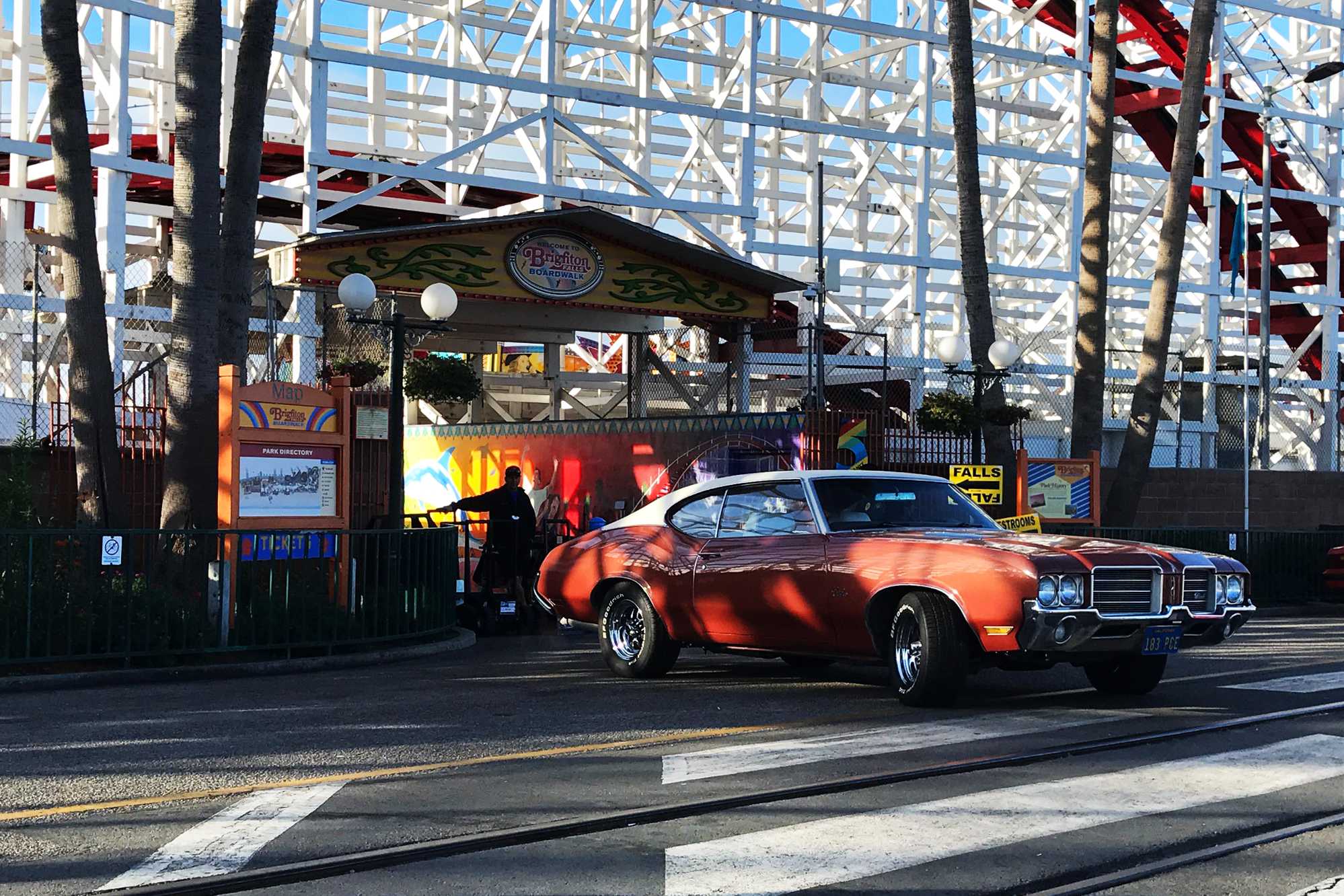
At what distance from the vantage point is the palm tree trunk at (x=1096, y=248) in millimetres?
24281

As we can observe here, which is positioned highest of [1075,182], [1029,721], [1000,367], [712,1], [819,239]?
[712,1]

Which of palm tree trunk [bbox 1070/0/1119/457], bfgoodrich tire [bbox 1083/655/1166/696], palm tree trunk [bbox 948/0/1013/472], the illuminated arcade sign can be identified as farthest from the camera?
palm tree trunk [bbox 1070/0/1119/457]

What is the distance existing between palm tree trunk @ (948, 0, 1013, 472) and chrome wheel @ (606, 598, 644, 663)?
450 inches

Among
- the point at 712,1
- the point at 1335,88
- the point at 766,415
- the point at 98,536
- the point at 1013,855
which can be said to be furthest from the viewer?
the point at 1335,88

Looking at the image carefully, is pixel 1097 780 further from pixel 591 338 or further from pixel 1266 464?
pixel 591 338

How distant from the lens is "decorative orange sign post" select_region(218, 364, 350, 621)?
13750 millimetres

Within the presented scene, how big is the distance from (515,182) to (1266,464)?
1400 cm

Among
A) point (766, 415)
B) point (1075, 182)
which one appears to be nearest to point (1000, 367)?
point (766, 415)

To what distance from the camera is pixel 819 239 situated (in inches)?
1006

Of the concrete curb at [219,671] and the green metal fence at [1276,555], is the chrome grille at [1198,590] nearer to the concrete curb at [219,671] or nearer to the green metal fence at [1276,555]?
the concrete curb at [219,671]

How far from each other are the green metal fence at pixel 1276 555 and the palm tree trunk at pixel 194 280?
455 inches

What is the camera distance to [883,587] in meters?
10.3

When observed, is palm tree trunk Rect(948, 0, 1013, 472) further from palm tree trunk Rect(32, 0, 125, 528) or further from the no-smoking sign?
the no-smoking sign

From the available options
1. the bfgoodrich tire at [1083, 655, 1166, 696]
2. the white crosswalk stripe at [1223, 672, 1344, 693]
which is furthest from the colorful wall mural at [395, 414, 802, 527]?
the bfgoodrich tire at [1083, 655, 1166, 696]
